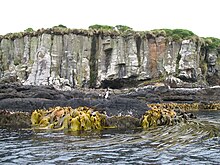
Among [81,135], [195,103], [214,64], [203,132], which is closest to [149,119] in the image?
[203,132]

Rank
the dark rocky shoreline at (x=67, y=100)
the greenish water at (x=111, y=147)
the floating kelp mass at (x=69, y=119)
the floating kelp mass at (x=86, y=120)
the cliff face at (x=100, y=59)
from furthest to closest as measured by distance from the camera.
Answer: the cliff face at (x=100, y=59) → the dark rocky shoreline at (x=67, y=100) → the floating kelp mass at (x=86, y=120) → the floating kelp mass at (x=69, y=119) → the greenish water at (x=111, y=147)

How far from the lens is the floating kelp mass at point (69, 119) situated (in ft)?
61.2

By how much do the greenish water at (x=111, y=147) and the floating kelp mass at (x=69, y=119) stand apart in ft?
5.14

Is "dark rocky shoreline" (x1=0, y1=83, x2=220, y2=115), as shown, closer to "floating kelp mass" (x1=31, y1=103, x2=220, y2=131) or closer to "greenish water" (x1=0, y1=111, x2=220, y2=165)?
"floating kelp mass" (x1=31, y1=103, x2=220, y2=131)

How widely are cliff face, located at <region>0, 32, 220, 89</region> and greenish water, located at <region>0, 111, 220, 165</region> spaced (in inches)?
1943

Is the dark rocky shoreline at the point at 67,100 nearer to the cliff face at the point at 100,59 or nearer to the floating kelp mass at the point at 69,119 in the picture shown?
the floating kelp mass at the point at 69,119

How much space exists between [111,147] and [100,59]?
189 feet

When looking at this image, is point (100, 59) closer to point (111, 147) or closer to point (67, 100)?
point (67, 100)

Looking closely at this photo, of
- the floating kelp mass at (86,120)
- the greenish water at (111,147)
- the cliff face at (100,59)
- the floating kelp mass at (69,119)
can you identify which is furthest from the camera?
the cliff face at (100,59)

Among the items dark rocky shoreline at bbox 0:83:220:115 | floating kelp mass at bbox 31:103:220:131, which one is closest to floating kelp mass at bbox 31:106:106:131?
floating kelp mass at bbox 31:103:220:131

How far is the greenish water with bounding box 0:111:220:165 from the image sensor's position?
10.7 metres

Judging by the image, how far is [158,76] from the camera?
68250 mm

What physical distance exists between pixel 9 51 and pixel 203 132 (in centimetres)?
6166

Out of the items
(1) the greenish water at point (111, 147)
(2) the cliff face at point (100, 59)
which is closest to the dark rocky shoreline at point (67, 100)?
(1) the greenish water at point (111, 147)
